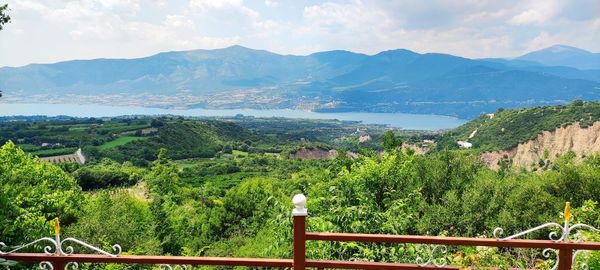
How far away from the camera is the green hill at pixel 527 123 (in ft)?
179

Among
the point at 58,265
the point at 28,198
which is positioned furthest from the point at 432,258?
the point at 28,198

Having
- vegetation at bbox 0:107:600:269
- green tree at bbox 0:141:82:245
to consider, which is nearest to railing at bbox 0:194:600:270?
vegetation at bbox 0:107:600:269

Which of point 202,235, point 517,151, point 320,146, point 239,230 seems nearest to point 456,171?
point 239,230

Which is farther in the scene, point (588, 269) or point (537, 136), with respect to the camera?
point (537, 136)

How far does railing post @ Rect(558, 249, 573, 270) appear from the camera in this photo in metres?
3.05

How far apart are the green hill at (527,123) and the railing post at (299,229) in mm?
57405

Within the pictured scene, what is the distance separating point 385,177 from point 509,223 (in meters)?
4.17

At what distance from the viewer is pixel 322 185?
8367mm

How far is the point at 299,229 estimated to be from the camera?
117 inches

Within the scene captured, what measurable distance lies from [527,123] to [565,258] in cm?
6571

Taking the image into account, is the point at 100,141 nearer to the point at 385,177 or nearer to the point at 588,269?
the point at 385,177

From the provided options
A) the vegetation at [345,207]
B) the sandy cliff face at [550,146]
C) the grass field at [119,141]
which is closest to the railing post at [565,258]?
the vegetation at [345,207]

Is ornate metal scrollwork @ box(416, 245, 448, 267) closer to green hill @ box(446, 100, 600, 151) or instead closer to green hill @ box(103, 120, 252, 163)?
green hill @ box(446, 100, 600, 151)

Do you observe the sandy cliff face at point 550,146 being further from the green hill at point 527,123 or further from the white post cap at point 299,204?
the white post cap at point 299,204
